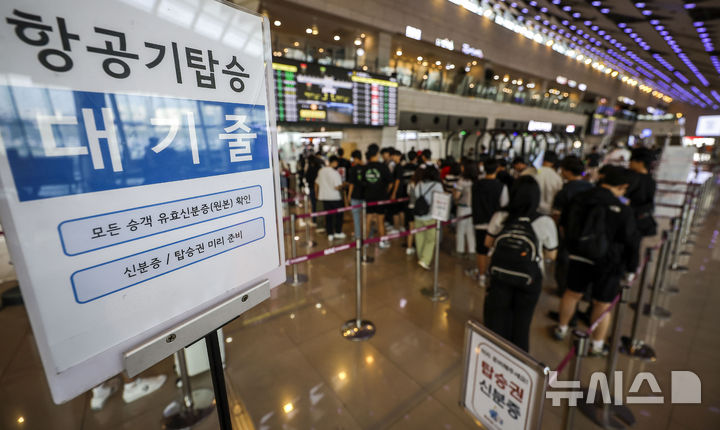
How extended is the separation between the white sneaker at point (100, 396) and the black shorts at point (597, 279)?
463cm

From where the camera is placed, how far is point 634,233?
2.82m

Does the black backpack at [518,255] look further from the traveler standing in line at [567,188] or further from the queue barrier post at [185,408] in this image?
the queue barrier post at [185,408]

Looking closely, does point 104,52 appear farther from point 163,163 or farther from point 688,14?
point 688,14

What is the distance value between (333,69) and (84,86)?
29.2ft

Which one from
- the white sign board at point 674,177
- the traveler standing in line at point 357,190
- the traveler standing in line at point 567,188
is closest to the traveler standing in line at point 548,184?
the traveler standing in line at point 567,188

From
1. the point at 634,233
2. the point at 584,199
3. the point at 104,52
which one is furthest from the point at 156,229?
the point at 634,233

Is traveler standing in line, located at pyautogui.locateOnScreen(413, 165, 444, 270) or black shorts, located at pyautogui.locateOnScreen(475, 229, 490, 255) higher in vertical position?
traveler standing in line, located at pyautogui.locateOnScreen(413, 165, 444, 270)

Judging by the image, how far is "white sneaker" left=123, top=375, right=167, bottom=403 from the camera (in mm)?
2656

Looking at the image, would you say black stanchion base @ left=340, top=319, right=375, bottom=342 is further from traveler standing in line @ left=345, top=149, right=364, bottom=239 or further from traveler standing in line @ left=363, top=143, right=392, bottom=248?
traveler standing in line @ left=363, top=143, right=392, bottom=248

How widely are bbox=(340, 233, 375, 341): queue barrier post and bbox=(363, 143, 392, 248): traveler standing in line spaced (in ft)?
8.02

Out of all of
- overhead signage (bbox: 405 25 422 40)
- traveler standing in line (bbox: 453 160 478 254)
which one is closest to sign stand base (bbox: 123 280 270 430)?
traveler standing in line (bbox: 453 160 478 254)

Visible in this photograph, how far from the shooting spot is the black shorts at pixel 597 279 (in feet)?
9.75

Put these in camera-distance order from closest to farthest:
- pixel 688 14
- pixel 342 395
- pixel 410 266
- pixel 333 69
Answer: pixel 342 395 → pixel 410 266 → pixel 333 69 → pixel 688 14

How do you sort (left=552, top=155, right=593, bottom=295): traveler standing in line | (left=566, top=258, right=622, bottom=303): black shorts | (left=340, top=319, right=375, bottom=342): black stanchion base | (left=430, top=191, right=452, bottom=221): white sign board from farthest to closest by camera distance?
(left=430, top=191, right=452, bottom=221): white sign board, (left=552, top=155, right=593, bottom=295): traveler standing in line, (left=340, top=319, right=375, bottom=342): black stanchion base, (left=566, top=258, right=622, bottom=303): black shorts
